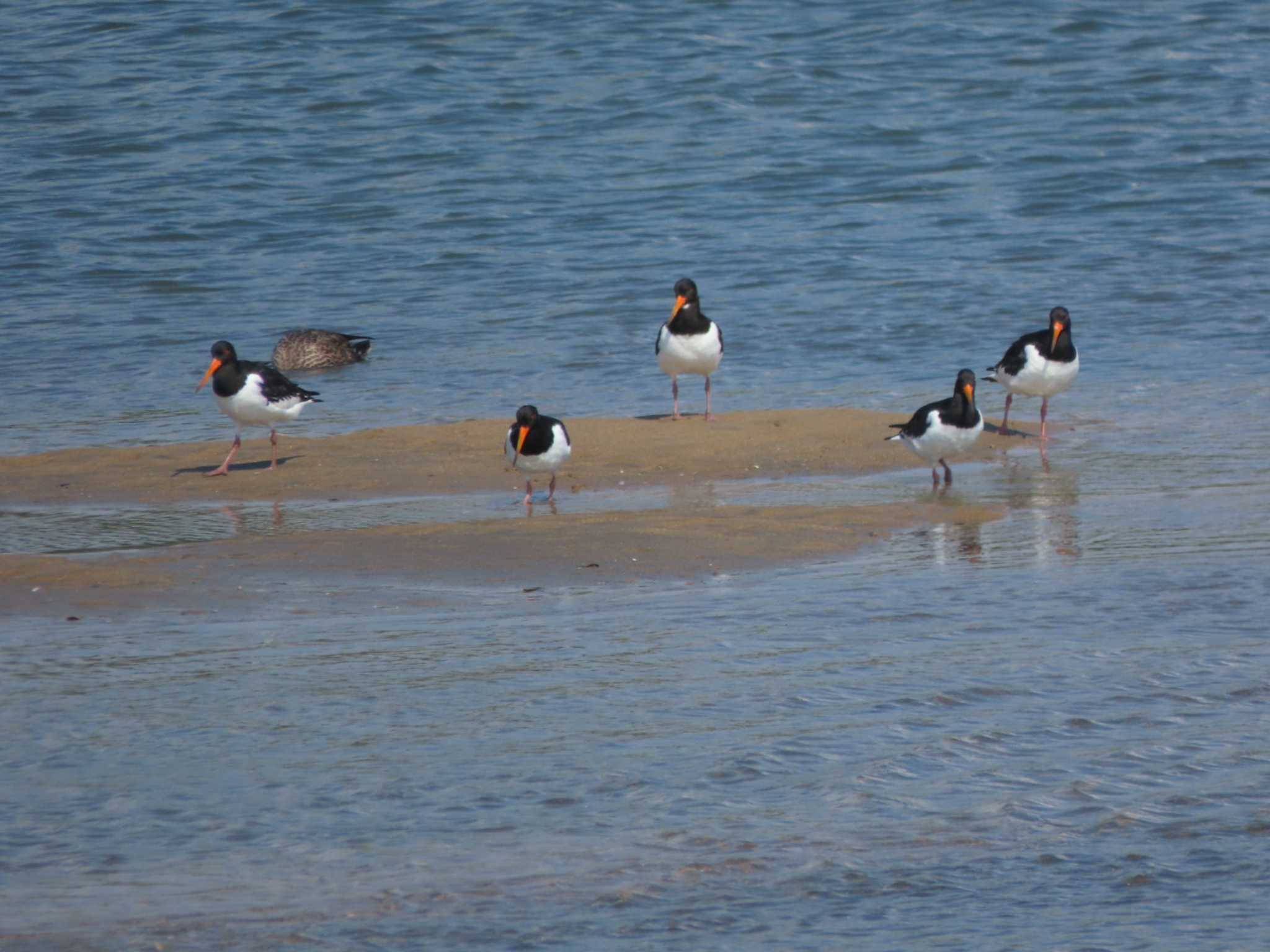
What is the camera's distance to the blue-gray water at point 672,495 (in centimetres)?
553

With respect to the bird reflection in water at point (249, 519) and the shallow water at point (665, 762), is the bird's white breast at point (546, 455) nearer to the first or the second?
the bird reflection in water at point (249, 519)

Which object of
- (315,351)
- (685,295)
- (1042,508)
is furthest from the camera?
(315,351)

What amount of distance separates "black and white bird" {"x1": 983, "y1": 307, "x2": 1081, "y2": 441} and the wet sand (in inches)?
17.3

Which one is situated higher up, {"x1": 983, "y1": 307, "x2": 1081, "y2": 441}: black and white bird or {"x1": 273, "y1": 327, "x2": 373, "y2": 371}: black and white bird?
{"x1": 273, "y1": 327, "x2": 373, "y2": 371}: black and white bird

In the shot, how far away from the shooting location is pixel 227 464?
13.2 meters

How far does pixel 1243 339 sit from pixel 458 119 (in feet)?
A: 49.0

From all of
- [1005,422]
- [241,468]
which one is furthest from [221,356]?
[1005,422]

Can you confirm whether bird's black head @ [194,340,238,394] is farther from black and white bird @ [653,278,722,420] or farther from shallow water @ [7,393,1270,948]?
shallow water @ [7,393,1270,948]

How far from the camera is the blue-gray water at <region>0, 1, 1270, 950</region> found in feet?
18.1

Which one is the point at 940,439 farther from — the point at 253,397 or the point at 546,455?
the point at 253,397

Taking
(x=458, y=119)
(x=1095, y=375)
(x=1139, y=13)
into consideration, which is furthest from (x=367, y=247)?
(x=1139, y=13)

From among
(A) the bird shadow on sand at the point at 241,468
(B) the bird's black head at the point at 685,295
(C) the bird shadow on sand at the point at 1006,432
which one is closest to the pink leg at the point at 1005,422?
(C) the bird shadow on sand at the point at 1006,432

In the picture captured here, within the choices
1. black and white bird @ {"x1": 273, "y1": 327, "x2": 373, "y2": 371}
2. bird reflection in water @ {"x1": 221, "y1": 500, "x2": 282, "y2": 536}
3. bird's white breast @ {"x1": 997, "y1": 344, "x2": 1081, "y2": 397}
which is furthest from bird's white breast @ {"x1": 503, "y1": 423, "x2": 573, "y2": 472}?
black and white bird @ {"x1": 273, "y1": 327, "x2": 373, "y2": 371}

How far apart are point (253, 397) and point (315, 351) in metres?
4.83
